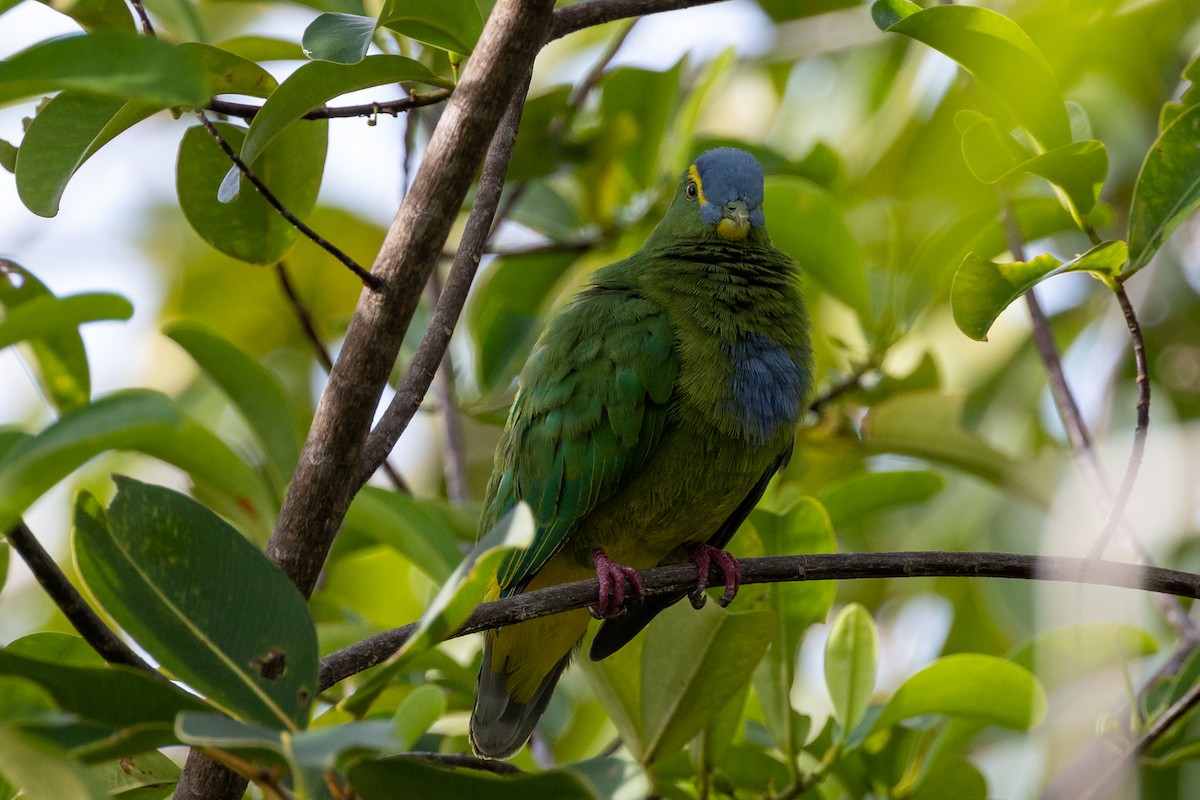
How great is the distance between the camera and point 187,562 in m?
1.81

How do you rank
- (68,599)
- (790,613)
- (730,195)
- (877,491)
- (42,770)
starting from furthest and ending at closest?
(730,195) → (877,491) → (790,613) → (68,599) → (42,770)

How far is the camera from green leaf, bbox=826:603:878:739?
8.82 feet

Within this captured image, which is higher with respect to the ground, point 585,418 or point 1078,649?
point 585,418

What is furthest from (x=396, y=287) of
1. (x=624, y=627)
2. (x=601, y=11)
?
(x=624, y=627)

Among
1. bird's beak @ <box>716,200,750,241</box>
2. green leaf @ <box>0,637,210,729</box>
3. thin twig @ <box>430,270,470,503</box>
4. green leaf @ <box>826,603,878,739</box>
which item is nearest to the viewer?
green leaf @ <box>0,637,210,729</box>

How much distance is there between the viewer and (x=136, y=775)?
2.21 m

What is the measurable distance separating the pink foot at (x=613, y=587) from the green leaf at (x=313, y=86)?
1.21 m

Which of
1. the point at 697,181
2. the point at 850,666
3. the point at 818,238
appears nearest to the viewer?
the point at 850,666

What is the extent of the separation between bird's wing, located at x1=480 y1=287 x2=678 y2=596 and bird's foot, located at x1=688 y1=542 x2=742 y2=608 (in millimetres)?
301

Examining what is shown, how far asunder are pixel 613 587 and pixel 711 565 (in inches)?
12.5

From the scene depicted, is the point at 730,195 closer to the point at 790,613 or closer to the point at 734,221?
the point at 734,221

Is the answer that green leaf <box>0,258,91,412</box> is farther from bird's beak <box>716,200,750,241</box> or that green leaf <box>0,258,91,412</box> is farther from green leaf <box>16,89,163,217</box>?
bird's beak <box>716,200,750,241</box>

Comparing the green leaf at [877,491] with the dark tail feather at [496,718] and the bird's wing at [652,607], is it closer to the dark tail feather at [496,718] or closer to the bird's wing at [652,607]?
the bird's wing at [652,607]

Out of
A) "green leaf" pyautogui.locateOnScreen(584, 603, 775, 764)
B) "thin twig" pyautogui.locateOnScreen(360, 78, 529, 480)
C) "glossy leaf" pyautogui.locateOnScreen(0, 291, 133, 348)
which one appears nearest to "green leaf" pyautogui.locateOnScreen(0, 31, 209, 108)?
"glossy leaf" pyautogui.locateOnScreen(0, 291, 133, 348)
